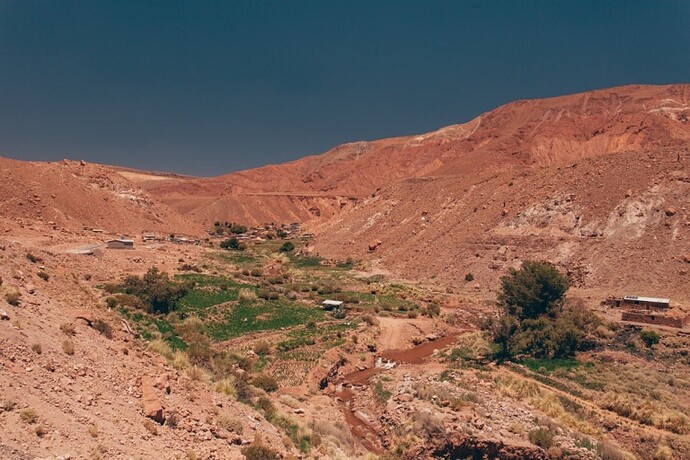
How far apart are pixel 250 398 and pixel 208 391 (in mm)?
2536

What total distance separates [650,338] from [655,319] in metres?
3.07

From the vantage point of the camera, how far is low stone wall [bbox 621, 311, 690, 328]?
27500mm

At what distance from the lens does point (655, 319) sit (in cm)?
2830

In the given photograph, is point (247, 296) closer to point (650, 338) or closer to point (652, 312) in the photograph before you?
point (650, 338)

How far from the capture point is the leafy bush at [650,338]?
2564 cm

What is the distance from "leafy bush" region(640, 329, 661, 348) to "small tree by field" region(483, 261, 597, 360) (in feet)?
7.63

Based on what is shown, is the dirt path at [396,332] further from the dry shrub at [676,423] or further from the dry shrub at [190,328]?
the dry shrub at [676,423]

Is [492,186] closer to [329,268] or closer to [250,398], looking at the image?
[329,268]

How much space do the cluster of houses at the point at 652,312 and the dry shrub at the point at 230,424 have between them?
80.1ft

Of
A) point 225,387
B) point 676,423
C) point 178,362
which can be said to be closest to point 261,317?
point 178,362

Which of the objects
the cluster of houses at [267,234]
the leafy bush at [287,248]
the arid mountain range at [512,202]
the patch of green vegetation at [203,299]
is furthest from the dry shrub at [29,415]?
the cluster of houses at [267,234]

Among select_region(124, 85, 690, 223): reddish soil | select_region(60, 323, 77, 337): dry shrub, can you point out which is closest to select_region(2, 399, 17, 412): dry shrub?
select_region(60, 323, 77, 337): dry shrub

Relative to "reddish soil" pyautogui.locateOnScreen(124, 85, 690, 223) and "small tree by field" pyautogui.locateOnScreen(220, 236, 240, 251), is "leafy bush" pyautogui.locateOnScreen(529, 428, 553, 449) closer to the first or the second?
"small tree by field" pyautogui.locateOnScreen(220, 236, 240, 251)

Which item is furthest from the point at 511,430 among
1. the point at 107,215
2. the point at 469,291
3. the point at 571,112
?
the point at 571,112
